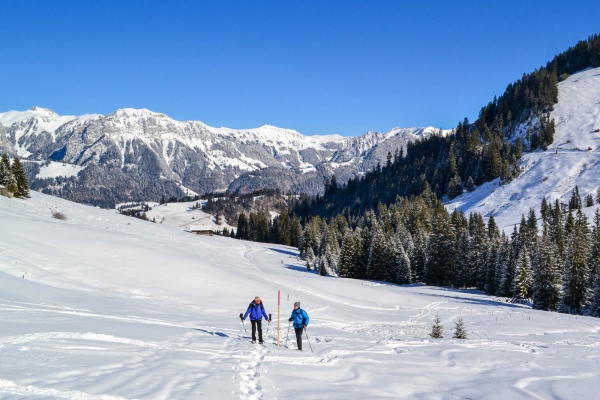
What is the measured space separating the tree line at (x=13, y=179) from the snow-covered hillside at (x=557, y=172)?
9906cm

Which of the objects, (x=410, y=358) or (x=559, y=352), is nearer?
(x=410, y=358)

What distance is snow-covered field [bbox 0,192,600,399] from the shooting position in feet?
28.8

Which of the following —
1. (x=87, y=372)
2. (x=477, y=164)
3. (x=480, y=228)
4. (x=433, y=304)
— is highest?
(x=477, y=164)

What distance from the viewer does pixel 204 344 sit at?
13.8 meters

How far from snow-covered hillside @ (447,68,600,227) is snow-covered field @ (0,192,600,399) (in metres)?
89.1

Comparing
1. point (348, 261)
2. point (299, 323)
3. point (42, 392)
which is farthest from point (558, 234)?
point (42, 392)

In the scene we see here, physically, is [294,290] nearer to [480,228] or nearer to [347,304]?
[347,304]

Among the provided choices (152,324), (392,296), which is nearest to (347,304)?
(392,296)

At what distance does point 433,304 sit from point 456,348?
998 inches

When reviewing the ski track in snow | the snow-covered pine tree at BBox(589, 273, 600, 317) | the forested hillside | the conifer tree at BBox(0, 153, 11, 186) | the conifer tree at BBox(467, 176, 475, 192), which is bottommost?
the snow-covered pine tree at BBox(589, 273, 600, 317)

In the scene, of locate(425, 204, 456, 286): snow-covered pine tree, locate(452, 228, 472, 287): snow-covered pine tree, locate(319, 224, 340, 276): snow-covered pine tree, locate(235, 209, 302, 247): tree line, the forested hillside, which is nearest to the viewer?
locate(452, 228, 472, 287): snow-covered pine tree

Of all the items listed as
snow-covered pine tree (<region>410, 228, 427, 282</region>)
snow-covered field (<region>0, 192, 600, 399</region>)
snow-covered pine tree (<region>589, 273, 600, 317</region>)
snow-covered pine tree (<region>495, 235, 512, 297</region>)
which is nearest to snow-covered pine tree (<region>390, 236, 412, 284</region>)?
snow-covered pine tree (<region>410, 228, 427, 282</region>)

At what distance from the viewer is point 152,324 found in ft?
53.3

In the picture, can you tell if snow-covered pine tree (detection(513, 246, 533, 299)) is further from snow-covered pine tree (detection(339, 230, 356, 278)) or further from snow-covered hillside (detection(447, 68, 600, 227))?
snow-covered hillside (detection(447, 68, 600, 227))
